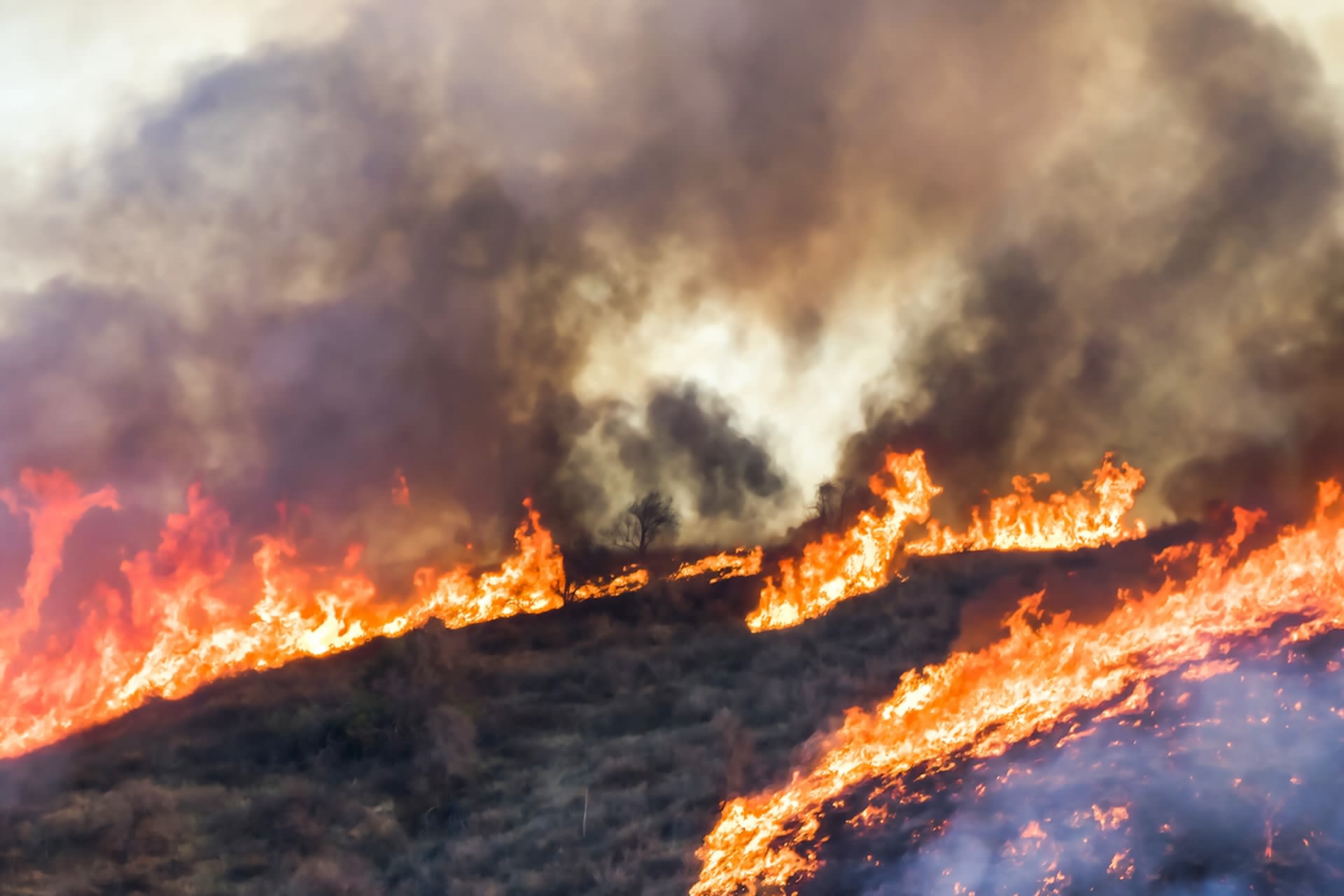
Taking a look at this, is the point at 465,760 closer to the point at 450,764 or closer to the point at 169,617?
the point at 450,764

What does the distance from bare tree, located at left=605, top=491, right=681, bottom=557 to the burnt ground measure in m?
7.88

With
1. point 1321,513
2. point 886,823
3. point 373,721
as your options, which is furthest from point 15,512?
point 1321,513

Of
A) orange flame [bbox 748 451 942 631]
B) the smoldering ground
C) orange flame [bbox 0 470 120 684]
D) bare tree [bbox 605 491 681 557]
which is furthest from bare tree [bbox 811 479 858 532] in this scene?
orange flame [bbox 0 470 120 684]

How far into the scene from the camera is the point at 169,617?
15844 millimetres

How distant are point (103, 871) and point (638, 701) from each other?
7.98m

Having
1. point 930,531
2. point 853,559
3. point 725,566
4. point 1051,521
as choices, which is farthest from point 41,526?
point 1051,521

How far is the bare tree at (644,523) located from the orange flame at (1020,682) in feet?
44.2

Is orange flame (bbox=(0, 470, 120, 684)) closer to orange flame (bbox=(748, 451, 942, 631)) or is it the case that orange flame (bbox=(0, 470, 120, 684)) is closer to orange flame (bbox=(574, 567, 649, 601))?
orange flame (bbox=(574, 567, 649, 601))

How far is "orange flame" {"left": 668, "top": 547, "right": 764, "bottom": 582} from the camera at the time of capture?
26.5 m

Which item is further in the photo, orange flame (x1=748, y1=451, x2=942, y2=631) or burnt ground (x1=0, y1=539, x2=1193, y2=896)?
orange flame (x1=748, y1=451, x2=942, y2=631)

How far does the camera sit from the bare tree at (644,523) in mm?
28734

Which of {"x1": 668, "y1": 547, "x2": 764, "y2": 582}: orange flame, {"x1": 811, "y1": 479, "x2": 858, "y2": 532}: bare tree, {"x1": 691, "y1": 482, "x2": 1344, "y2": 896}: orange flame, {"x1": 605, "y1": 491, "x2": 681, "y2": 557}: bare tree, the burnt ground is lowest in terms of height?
{"x1": 691, "y1": 482, "x2": 1344, "y2": 896}: orange flame

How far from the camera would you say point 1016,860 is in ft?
29.8

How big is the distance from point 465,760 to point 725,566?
599 inches
